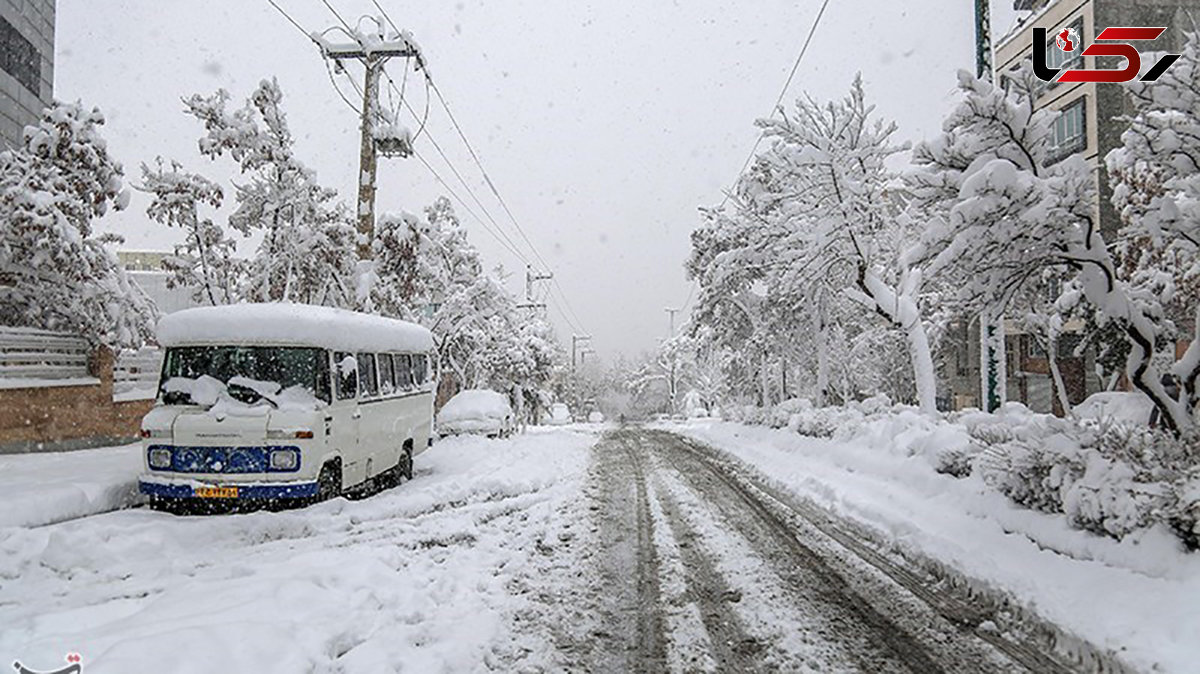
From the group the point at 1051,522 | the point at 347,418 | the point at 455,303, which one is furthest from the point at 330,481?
the point at 455,303

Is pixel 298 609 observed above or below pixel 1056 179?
below

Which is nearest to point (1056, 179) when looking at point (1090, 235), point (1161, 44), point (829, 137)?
point (1090, 235)

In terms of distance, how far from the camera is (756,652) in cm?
536

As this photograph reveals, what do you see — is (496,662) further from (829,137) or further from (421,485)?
(829,137)

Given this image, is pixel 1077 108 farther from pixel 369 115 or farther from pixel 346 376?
pixel 346 376

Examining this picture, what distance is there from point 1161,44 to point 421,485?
31.5m

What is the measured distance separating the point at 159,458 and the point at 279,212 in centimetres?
828

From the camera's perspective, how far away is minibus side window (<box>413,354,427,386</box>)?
51.3 ft

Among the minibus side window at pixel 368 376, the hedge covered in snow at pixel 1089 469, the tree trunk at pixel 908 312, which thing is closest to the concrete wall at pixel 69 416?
the minibus side window at pixel 368 376

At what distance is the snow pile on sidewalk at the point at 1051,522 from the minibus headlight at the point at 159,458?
8511mm

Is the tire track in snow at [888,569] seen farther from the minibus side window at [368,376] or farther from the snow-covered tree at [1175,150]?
the minibus side window at [368,376]

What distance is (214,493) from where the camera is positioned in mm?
9516

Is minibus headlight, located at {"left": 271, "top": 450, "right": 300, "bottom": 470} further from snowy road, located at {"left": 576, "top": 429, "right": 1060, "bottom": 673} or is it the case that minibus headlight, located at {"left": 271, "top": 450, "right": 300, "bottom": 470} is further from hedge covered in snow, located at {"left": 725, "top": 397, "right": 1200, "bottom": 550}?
hedge covered in snow, located at {"left": 725, "top": 397, "right": 1200, "bottom": 550}

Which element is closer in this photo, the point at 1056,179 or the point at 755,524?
the point at 1056,179
